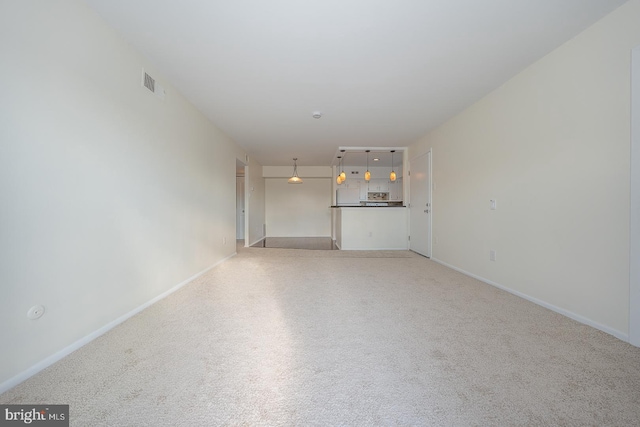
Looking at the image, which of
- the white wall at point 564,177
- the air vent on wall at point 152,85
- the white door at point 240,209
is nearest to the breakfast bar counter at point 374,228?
the white wall at point 564,177

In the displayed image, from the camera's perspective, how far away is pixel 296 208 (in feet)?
31.2

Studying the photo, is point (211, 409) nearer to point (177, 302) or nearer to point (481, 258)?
→ point (177, 302)

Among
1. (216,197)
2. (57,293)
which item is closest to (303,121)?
(216,197)

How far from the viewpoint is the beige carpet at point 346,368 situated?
1.20m

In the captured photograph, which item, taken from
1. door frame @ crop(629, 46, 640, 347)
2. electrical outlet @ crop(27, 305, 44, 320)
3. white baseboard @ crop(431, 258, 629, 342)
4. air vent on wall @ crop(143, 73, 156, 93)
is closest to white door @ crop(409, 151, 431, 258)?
white baseboard @ crop(431, 258, 629, 342)

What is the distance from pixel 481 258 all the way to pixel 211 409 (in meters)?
3.44

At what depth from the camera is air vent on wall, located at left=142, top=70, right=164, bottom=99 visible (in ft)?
8.29

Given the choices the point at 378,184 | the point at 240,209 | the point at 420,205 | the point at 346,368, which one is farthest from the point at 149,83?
the point at 378,184

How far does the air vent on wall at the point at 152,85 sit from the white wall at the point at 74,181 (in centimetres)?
6

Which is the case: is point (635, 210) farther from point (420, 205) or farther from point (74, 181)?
point (74, 181)

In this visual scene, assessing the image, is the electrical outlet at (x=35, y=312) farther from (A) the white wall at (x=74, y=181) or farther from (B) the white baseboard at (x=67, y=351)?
(B) the white baseboard at (x=67, y=351)

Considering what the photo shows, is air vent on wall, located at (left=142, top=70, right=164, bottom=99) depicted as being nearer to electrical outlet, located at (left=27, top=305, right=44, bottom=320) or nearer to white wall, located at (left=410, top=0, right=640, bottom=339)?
Result: electrical outlet, located at (left=27, top=305, right=44, bottom=320)

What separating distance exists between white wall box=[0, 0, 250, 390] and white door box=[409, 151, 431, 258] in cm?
427

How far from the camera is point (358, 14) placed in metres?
1.97
